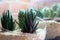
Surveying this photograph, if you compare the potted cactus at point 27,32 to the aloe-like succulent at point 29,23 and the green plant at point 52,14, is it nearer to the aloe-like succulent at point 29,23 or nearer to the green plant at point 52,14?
the aloe-like succulent at point 29,23

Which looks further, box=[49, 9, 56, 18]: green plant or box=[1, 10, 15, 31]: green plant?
box=[49, 9, 56, 18]: green plant

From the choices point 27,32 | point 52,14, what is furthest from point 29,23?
point 52,14

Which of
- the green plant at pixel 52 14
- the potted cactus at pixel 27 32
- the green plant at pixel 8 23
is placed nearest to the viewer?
the potted cactus at pixel 27 32

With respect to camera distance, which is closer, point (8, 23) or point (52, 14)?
point (8, 23)

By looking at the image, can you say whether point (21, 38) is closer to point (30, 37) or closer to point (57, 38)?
point (30, 37)

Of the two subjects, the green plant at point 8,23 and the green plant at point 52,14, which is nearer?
the green plant at point 8,23

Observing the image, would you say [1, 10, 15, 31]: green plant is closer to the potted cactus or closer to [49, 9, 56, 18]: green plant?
Answer: the potted cactus

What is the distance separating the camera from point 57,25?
2.97 feet

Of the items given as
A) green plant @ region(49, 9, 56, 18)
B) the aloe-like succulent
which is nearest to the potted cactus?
the aloe-like succulent

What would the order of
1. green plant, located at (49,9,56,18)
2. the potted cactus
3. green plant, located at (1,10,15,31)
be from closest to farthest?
the potted cactus < green plant, located at (1,10,15,31) < green plant, located at (49,9,56,18)

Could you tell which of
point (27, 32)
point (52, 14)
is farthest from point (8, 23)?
point (52, 14)

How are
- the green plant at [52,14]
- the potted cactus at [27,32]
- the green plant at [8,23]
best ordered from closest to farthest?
the potted cactus at [27,32] → the green plant at [8,23] → the green plant at [52,14]

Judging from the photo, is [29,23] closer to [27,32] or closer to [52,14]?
[27,32]

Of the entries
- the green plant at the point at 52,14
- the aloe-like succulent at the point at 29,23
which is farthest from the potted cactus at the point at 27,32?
the green plant at the point at 52,14
